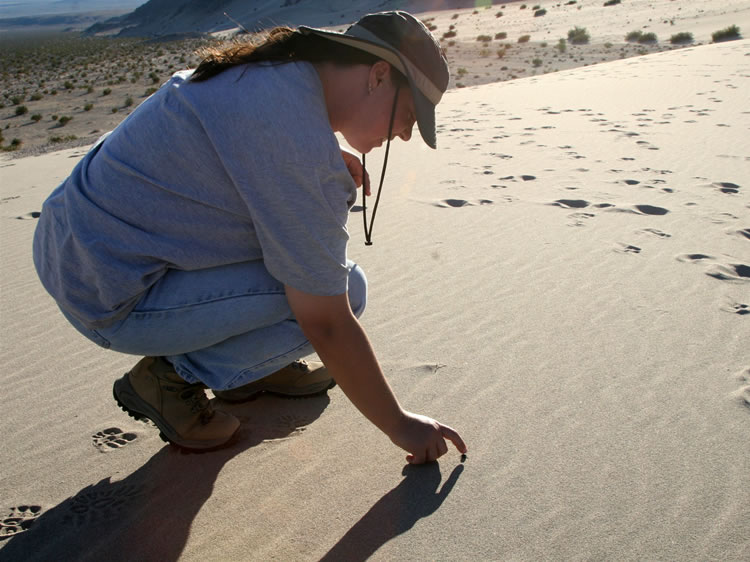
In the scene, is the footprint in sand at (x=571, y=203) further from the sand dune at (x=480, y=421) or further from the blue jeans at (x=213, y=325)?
the blue jeans at (x=213, y=325)

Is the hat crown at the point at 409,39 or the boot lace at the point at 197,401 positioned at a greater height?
the hat crown at the point at 409,39

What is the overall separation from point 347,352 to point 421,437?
364mm

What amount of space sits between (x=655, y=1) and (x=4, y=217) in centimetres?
3473

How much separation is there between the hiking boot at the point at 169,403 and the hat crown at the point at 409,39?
1.09m

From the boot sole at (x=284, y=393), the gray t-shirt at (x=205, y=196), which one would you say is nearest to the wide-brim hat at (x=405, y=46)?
the gray t-shirt at (x=205, y=196)

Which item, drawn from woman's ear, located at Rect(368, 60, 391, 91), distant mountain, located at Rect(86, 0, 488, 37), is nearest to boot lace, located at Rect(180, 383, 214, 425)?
woman's ear, located at Rect(368, 60, 391, 91)

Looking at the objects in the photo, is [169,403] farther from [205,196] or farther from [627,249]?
[627,249]

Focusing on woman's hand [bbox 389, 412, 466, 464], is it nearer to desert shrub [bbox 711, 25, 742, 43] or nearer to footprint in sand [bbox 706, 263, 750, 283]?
footprint in sand [bbox 706, 263, 750, 283]

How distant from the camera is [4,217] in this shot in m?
4.93

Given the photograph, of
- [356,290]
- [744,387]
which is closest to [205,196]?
[356,290]

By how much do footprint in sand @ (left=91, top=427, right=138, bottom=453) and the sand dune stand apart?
0.04ft

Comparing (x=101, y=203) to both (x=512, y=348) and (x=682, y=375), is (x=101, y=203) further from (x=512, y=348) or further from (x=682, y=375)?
(x=682, y=375)

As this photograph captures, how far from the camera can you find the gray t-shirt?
1.32 meters

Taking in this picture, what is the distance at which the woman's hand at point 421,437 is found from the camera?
163cm
